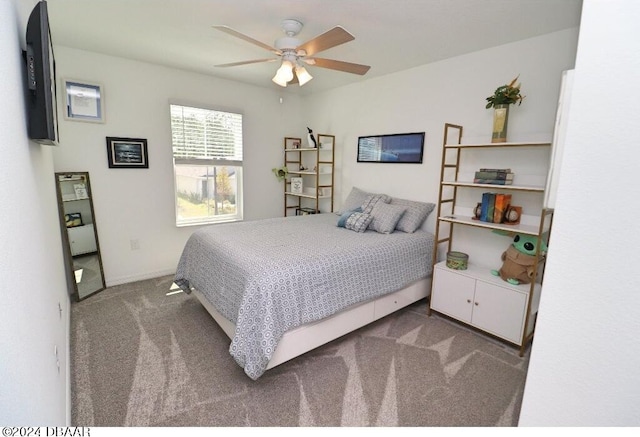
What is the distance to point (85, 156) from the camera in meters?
3.14

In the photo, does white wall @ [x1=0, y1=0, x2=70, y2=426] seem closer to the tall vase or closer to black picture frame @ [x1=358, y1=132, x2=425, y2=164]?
the tall vase

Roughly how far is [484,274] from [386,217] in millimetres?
1019

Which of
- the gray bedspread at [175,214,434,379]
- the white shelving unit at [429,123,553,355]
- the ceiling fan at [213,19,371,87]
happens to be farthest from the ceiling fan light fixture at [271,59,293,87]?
the white shelving unit at [429,123,553,355]

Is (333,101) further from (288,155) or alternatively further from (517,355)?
(517,355)

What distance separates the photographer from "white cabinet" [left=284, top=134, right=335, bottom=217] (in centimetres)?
429

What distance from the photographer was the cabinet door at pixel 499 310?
7.63 feet

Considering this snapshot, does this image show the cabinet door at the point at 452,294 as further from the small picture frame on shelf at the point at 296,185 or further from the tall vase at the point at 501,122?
the small picture frame on shelf at the point at 296,185

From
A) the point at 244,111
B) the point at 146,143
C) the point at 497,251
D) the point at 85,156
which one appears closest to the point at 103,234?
the point at 85,156

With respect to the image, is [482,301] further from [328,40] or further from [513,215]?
[328,40]

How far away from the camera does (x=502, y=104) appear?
242 centimetres

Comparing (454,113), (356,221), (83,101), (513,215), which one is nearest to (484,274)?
(513,215)

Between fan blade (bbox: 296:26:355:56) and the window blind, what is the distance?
215 centimetres

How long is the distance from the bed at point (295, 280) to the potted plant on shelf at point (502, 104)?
3.70 feet
